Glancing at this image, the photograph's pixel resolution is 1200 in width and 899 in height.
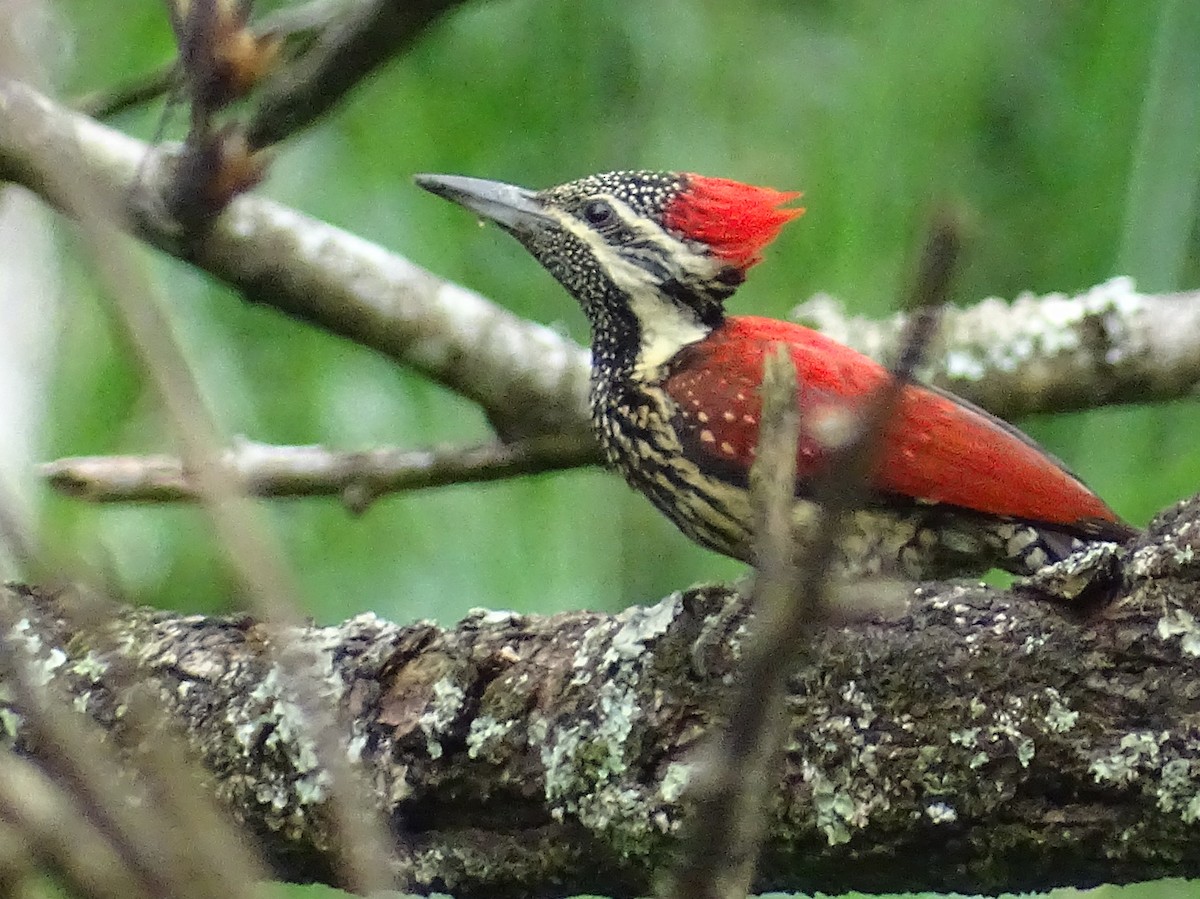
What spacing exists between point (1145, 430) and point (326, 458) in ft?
5.23

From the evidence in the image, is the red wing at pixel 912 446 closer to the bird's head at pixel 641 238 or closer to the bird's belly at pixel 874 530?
the bird's belly at pixel 874 530

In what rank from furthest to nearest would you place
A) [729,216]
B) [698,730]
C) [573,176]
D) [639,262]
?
[573,176]
[639,262]
[729,216]
[698,730]

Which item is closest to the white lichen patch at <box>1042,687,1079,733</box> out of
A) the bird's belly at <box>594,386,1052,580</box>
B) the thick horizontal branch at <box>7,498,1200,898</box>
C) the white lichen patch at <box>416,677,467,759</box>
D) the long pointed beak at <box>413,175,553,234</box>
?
the thick horizontal branch at <box>7,498,1200,898</box>

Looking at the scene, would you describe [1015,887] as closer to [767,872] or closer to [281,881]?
[767,872]

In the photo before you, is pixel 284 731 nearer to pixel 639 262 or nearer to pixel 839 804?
pixel 839 804

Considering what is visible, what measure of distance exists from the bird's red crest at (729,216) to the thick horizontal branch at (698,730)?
2.44 ft

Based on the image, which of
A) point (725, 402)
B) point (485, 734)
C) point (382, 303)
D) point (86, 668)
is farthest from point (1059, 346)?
point (86, 668)

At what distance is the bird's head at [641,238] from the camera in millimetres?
2465

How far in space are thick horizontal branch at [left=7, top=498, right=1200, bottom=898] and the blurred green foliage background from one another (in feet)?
3.07

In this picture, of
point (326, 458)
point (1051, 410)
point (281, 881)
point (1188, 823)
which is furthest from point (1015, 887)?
point (326, 458)

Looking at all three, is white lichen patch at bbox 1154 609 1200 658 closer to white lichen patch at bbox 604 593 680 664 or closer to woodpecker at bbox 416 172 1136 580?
woodpecker at bbox 416 172 1136 580

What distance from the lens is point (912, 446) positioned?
2197 millimetres

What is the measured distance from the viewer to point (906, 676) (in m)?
1.70

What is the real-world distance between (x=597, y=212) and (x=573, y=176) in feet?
1.81
